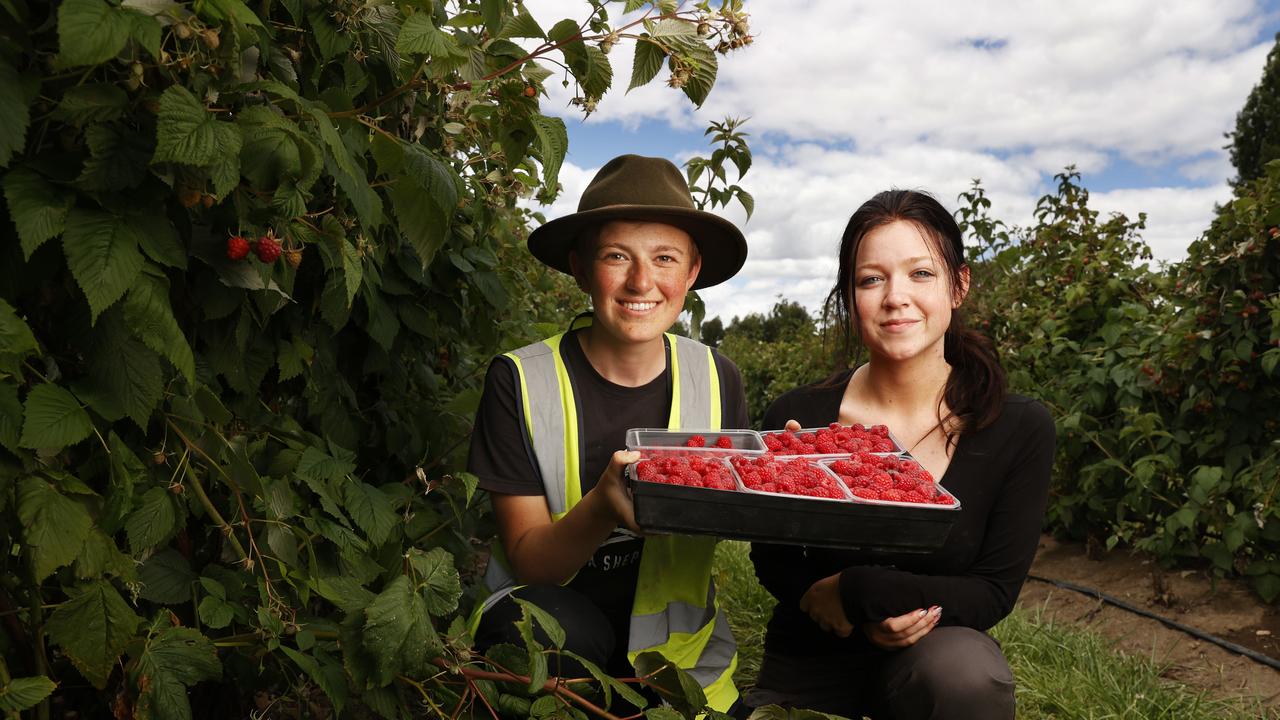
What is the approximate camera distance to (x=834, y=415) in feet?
8.08

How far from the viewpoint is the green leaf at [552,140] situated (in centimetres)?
163

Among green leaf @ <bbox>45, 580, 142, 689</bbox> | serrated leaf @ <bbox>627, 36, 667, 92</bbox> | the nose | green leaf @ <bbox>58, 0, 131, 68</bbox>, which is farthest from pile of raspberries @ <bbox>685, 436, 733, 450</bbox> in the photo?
green leaf @ <bbox>58, 0, 131, 68</bbox>

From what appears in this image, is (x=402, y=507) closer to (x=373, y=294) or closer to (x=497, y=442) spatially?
(x=497, y=442)

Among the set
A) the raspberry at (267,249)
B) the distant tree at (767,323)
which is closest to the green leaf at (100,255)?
the raspberry at (267,249)

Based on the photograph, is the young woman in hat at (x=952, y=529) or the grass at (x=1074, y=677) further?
the grass at (x=1074, y=677)

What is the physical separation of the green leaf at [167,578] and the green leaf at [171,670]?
243 millimetres

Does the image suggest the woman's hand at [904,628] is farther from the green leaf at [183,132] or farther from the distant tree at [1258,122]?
the distant tree at [1258,122]

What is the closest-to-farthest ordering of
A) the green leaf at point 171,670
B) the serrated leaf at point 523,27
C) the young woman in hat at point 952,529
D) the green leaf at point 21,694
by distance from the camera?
the green leaf at point 21,694
the green leaf at point 171,670
the serrated leaf at point 523,27
the young woman in hat at point 952,529

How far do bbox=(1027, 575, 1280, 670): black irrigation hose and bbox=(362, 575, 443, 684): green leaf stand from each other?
3.72 metres

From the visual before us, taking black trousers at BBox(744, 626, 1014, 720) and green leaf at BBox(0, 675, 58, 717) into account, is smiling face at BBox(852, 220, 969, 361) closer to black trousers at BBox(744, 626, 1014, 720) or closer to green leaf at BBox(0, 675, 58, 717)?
black trousers at BBox(744, 626, 1014, 720)

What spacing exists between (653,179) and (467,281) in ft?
1.75

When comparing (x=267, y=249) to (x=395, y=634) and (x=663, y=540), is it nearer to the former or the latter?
(x=395, y=634)

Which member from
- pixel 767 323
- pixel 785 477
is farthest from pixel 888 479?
pixel 767 323

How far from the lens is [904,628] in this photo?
2.04 meters
